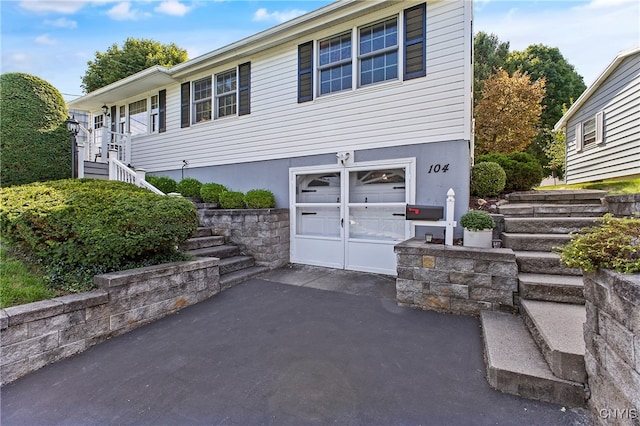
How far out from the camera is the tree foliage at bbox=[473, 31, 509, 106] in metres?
16.2

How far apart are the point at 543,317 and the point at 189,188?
6869 mm

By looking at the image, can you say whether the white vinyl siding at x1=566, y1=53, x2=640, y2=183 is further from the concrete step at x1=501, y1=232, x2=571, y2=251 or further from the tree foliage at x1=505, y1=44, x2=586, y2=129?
the tree foliage at x1=505, y1=44, x2=586, y2=129

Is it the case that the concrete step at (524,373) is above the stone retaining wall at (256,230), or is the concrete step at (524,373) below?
below

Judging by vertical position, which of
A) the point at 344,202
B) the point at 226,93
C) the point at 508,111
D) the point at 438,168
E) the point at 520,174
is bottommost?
the point at 344,202

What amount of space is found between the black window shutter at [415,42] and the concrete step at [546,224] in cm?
283

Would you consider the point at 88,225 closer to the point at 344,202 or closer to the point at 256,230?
the point at 256,230

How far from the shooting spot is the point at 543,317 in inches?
104

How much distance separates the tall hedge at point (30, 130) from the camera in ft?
16.9

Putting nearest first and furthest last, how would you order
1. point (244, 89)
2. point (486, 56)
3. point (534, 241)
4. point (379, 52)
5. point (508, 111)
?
point (534, 241), point (379, 52), point (244, 89), point (508, 111), point (486, 56)

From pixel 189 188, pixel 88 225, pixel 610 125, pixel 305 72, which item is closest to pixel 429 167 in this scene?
pixel 305 72

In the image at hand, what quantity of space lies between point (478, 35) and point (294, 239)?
62.3 feet

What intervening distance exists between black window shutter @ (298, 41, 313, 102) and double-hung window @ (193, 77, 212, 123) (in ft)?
9.72

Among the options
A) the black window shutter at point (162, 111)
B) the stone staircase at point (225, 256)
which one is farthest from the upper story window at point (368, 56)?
the black window shutter at point (162, 111)

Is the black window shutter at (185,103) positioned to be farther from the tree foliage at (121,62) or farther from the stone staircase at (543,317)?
the tree foliage at (121,62)
